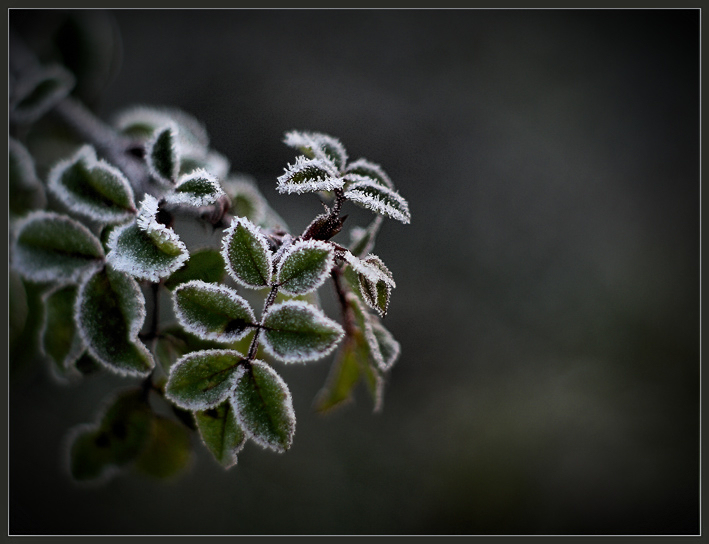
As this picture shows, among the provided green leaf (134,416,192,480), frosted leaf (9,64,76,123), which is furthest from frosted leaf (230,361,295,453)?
frosted leaf (9,64,76,123)

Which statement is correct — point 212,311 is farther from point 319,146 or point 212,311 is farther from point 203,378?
point 319,146

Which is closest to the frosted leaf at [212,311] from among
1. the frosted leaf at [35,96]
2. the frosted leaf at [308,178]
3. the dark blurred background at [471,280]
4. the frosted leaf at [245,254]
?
the frosted leaf at [245,254]

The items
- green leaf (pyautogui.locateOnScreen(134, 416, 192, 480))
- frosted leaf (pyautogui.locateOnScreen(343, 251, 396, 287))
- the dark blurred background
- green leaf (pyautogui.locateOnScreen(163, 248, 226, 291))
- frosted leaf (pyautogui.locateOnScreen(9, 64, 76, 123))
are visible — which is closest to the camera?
frosted leaf (pyautogui.locateOnScreen(343, 251, 396, 287))

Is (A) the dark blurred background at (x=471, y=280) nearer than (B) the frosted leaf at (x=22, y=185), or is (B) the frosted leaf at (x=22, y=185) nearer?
(B) the frosted leaf at (x=22, y=185)

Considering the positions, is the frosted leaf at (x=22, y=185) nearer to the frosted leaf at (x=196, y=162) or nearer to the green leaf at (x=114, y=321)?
the frosted leaf at (x=196, y=162)

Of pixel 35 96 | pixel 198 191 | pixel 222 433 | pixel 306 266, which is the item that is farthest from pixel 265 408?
pixel 35 96

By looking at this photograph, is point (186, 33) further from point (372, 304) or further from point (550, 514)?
point (550, 514)

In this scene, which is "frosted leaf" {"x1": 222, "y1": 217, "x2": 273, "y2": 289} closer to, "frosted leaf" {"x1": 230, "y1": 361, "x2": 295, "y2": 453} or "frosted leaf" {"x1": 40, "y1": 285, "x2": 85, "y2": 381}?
"frosted leaf" {"x1": 230, "y1": 361, "x2": 295, "y2": 453}
